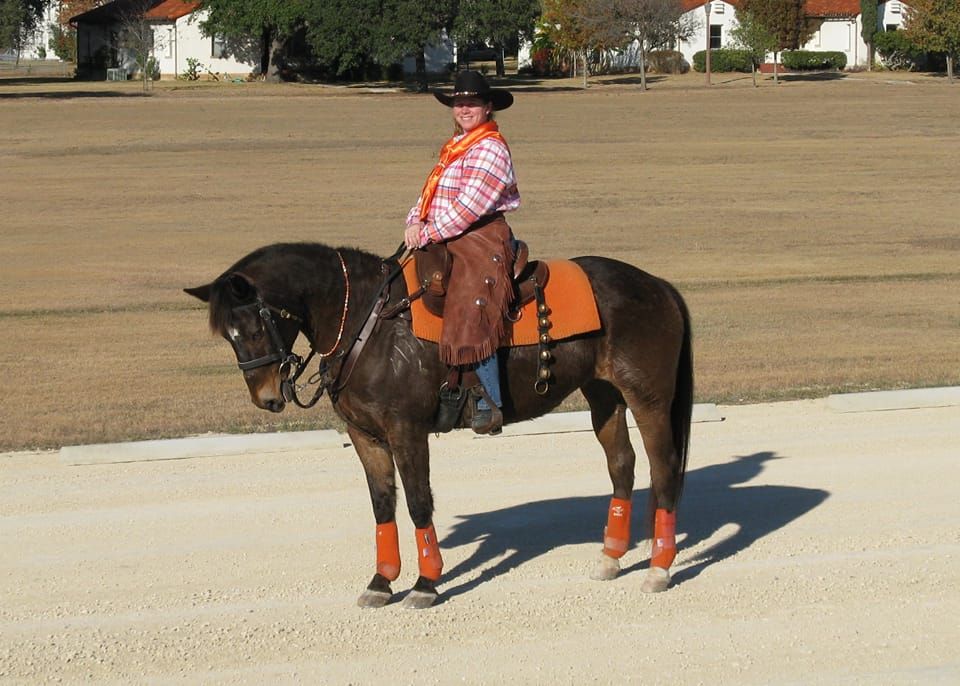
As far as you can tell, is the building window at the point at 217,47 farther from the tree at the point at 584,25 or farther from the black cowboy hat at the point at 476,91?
the black cowboy hat at the point at 476,91

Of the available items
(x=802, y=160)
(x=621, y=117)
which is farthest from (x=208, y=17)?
(x=802, y=160)

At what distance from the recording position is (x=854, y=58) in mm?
86000

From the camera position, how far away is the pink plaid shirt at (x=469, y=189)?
680 centimetres

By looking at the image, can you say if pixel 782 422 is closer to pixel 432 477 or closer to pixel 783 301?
pixel 432 477

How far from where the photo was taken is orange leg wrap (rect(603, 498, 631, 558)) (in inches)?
297

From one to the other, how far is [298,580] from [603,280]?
2152 mm

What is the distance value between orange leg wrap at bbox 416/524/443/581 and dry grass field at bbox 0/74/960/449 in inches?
167

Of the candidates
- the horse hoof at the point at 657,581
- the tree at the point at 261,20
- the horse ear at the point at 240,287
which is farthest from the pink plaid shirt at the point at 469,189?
the tree at the point at 261,20

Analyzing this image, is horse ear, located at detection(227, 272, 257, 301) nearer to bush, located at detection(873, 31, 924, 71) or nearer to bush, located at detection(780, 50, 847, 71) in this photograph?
bush, located at detection(780, 50, 847, 71)

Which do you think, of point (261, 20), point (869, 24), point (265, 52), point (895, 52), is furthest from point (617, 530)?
point (869, 24)

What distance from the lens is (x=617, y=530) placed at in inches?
299

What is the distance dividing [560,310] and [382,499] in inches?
49.5

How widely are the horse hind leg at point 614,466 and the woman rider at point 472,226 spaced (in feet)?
3.32

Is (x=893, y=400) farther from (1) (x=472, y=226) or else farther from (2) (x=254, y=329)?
→ (2) (x=254, y=329)
